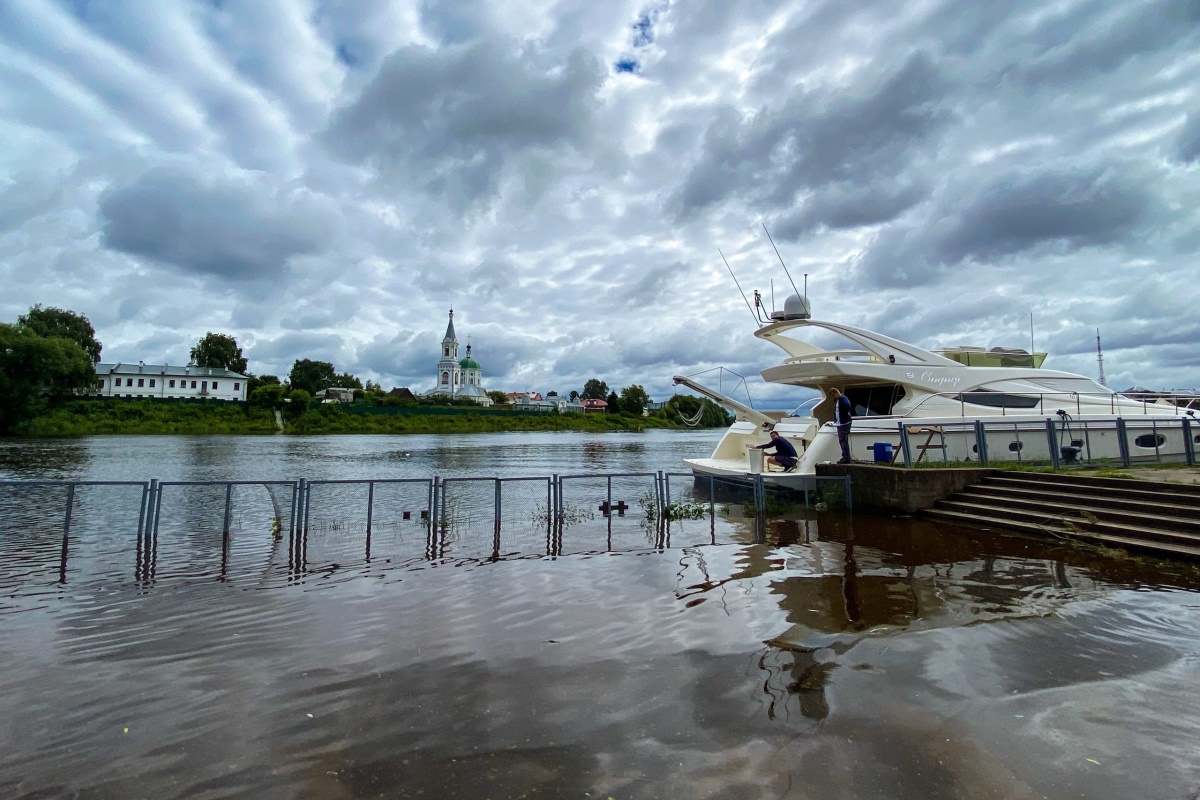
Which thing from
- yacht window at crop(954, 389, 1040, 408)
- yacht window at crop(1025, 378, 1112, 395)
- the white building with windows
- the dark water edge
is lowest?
the dark water edge

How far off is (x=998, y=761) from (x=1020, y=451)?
14.8 meters

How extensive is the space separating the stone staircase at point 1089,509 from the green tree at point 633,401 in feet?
385

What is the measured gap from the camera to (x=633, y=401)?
437 feet

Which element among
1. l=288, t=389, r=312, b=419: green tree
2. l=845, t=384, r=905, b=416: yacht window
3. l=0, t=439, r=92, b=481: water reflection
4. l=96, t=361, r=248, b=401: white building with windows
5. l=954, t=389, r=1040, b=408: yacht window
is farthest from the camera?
l=96, t=361, r=248, b=401: white building with windows

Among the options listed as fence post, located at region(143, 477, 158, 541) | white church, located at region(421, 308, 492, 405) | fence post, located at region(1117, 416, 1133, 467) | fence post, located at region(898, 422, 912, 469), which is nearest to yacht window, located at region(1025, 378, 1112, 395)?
fence post, located at region(1117, 416, 1133, 467)

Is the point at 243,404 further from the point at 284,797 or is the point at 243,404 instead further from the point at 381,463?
the point at 284,797

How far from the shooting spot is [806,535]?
12.0 m

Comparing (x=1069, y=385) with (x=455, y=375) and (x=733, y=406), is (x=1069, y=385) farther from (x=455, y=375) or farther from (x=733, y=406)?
(x=455, y=375)

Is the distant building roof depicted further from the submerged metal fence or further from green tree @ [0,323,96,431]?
the submerged metal fence

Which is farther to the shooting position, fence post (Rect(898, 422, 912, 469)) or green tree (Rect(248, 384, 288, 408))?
green tree (Rect(248, 384, 288, 408))

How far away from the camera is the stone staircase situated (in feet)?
31.6

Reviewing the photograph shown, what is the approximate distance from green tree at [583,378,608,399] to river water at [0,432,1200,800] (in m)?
166

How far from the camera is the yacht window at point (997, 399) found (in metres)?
18.1

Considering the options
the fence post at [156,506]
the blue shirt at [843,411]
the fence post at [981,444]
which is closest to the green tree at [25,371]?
the fence post at [156,506]
